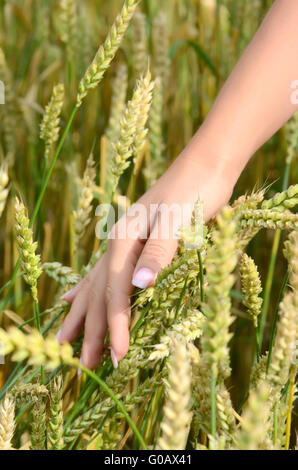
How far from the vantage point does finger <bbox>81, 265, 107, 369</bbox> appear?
73cm

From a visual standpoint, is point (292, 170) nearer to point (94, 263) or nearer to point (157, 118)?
point (157, 118)

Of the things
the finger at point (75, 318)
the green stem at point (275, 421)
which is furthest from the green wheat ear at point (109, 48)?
the green stem at point (275, 421)

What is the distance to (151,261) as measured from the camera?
2.21 feet

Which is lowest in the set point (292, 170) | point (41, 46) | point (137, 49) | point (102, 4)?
point (292, 170)

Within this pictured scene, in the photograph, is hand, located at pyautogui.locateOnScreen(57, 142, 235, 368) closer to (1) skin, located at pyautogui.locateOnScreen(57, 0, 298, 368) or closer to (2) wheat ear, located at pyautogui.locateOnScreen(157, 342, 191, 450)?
(1) skin, located at pyautogui.locateOnScreen(57, 0, 298, 368)

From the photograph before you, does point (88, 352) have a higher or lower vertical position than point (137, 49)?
lower

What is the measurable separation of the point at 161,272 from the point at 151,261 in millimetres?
61

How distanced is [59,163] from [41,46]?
442 millimetres

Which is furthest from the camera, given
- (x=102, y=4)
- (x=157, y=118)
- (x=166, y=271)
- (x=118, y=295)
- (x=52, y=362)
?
(x=102, y=4)

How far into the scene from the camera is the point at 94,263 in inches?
31.7

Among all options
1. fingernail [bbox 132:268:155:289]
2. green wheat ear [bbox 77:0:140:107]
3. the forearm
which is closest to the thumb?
fingernail [bbox 132:268:155:289]

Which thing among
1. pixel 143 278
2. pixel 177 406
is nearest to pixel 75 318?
pixel 143 278

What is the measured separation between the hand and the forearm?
19 mm
